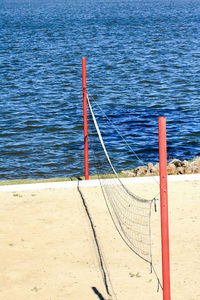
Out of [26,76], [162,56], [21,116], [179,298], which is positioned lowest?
[179,298]

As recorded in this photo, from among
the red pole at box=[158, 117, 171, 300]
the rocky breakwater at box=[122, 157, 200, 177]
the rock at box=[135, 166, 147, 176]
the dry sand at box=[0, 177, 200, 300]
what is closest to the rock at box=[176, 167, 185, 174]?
the rocky breakwater at box=[122, 157, 200, 177]

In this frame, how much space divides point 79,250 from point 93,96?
16.3 meters

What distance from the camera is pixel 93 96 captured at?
23.4m

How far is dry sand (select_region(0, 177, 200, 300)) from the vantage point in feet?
21.2

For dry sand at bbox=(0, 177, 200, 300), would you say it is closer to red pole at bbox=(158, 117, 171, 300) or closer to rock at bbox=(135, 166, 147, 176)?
red pole at bbox=(158, 117, 171, 300)

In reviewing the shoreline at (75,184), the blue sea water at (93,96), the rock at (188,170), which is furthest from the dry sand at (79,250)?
the blue sea water at (93,96)

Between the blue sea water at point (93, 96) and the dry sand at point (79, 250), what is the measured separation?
4.96 m

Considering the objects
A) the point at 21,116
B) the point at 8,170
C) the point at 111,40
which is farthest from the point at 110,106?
the point at 111,40

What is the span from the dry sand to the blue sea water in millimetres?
4964

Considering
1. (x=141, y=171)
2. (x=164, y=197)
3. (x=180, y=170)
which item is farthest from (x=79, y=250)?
(x=141, y=171)

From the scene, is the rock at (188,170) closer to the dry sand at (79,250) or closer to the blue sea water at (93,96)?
the dry sand at (79,250)

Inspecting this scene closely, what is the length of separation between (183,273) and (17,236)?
246cm

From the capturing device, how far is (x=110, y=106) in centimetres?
2150

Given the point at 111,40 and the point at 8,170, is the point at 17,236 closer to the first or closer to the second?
the point at 8,170
